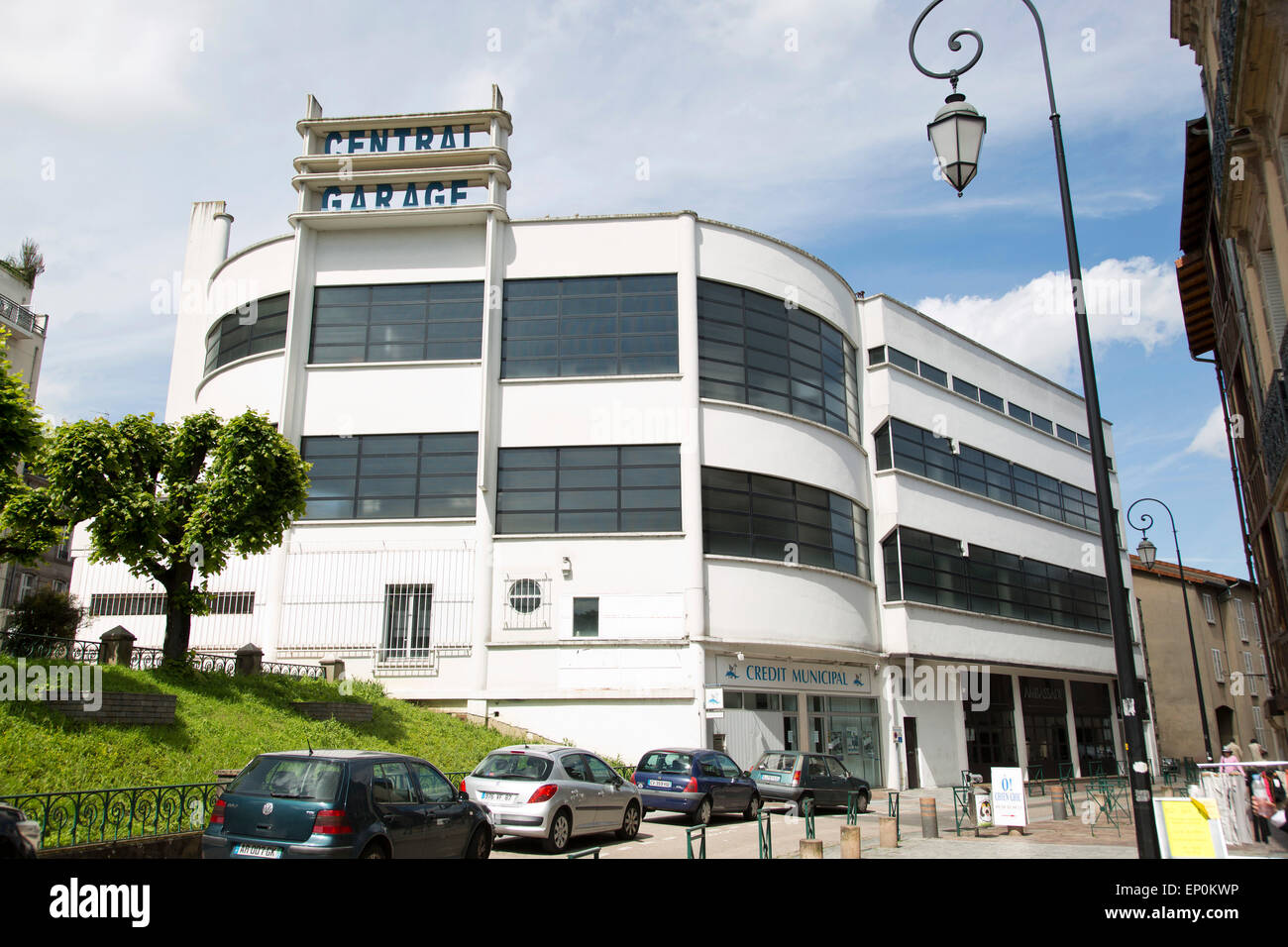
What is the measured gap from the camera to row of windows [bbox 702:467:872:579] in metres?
26.5

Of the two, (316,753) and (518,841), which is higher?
(316,753)

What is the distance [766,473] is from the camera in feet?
90.6

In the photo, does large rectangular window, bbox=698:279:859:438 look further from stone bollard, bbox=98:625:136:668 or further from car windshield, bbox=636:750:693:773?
stone bollard, bbox=98:625:136:668

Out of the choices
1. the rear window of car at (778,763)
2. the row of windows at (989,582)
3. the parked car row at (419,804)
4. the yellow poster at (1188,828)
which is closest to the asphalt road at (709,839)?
the parked car row at (419,804)

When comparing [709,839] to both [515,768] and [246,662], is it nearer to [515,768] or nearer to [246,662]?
[515,768]

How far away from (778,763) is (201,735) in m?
11.8

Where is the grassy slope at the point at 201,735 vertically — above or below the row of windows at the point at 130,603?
below

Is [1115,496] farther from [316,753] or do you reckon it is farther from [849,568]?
[316,753]

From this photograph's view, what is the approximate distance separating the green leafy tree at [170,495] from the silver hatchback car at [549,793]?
857cm

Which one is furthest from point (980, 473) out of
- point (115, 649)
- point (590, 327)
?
point (115, 649)

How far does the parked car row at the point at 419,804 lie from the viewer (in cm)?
845

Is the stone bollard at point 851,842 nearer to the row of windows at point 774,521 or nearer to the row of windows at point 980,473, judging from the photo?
the row of windows at point 774,521
